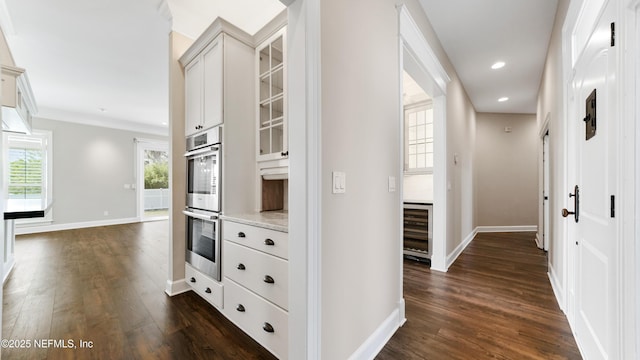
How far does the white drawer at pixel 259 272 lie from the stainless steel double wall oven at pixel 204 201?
0.22 metres

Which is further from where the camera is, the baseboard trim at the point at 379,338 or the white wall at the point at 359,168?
the baseboard trim at the point at 379,338

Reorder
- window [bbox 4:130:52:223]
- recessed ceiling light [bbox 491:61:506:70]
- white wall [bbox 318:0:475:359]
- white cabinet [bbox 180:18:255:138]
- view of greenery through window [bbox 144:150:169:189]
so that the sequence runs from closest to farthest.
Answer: white wall [bbox 318:0:475:359] → white cabinet [bbox 180:18:255:138] → recessed ceiling light [bbox 491:61:506:70] → window [bbox 4:130:52:223] → view of greenery through window [bbox 144:150:169:189]

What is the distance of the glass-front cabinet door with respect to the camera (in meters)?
2.10

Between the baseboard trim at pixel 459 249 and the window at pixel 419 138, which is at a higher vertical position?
the window at pixel 419 138

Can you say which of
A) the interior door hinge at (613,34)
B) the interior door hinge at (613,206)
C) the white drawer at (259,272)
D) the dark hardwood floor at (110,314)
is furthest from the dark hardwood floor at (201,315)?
the interior door hinge at (613,34)

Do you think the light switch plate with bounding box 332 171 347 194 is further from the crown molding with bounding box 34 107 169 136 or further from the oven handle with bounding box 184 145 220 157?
the crown molding with bounding box 34 107 169 136

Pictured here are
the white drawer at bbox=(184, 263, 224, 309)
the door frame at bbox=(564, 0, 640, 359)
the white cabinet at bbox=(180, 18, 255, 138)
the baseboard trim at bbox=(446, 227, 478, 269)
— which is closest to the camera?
the door frame at bbox=(564, 0, 640, 359)

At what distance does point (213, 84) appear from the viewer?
7.30ft

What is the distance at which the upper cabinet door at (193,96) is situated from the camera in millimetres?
2412

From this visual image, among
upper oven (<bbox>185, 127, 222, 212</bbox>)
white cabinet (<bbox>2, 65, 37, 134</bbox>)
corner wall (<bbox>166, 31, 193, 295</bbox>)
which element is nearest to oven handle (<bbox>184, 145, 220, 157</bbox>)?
upper oven (<bbox>185, 127, 222, 212</bbox>)

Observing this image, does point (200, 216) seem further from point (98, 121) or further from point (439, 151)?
point (98, 121)

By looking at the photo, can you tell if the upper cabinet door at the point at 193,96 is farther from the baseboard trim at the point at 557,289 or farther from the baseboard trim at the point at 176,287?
the baseboard trim at the point at 557,289

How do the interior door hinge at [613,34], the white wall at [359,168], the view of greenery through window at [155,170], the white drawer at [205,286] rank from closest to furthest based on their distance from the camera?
the interior door hinge at [613,34]
the white wall at [359,168]
the white drawer at [205,286]
the view of greenery through window at [155,170]

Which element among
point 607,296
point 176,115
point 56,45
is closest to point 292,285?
point 607,296
